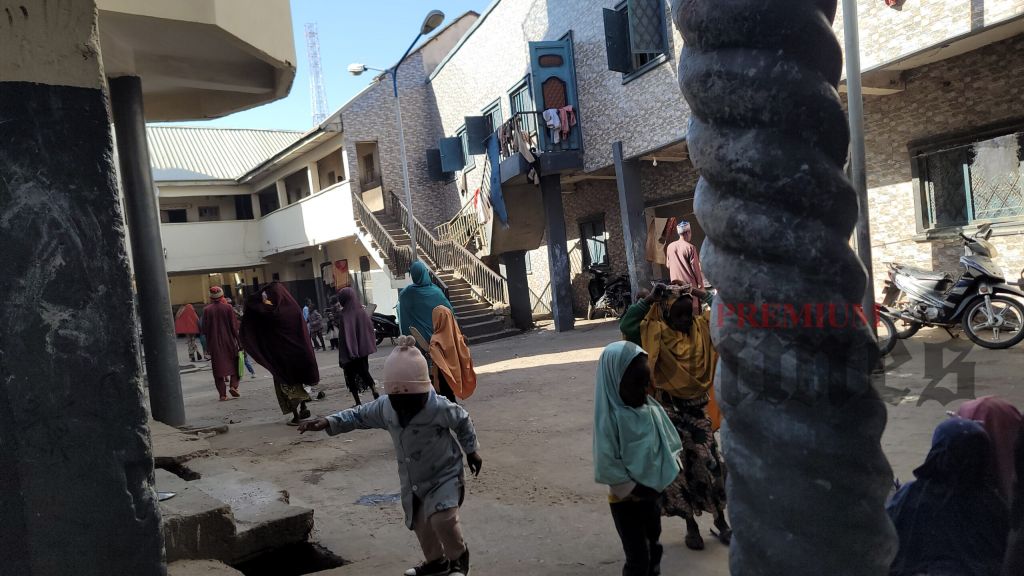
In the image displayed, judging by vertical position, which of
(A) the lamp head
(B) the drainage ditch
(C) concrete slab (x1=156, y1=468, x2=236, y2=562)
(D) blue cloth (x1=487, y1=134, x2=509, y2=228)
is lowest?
(B) the drainage ditch

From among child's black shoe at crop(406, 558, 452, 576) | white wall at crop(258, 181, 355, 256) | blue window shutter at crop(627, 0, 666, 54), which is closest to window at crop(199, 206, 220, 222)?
white wall at crop(258, 181, 355, 256)

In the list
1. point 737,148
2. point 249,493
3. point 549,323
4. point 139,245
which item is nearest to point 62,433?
point 737,148

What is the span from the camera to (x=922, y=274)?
7402mm

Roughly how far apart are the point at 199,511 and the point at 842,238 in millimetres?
3055

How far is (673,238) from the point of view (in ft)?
41.8

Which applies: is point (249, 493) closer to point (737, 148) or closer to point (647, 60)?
point (737, 148)

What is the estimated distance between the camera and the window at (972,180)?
7.63 meters

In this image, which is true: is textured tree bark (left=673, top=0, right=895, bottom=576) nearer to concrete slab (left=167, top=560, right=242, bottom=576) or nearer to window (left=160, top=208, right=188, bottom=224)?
concrete slab (left=167, top=560, right=242, bottom=576)

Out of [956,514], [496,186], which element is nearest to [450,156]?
[496,186]

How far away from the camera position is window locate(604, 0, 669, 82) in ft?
34.7

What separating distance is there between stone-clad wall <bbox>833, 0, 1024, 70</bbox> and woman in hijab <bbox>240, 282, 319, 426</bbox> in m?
7.00

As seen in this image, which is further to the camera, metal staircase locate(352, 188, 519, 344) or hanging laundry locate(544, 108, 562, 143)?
metal staircase locate(352, 188, 519, 344)

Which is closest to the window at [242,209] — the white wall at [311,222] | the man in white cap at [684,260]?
the white wall at [311,222]

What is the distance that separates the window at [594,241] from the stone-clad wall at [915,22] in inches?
315
